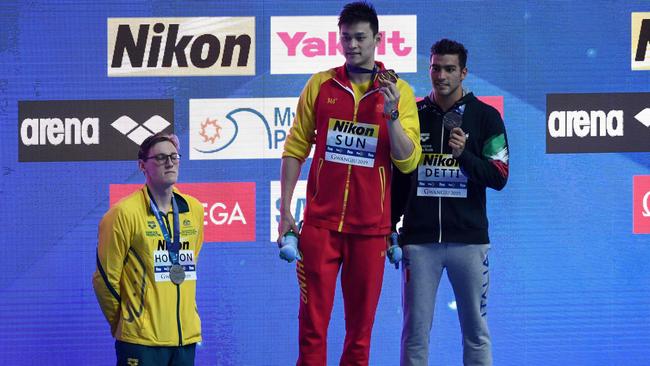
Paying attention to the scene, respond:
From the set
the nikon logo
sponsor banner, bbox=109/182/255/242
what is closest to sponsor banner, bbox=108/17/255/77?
the nikon logo

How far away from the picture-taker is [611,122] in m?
4.48

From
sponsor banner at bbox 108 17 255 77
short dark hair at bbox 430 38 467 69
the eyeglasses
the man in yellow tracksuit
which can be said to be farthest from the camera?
sponsor banner at bbox 108 17 255 77

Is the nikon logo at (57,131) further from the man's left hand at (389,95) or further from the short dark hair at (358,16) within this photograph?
the man's left hand at (389,95)

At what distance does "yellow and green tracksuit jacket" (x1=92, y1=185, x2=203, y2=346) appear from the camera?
298 cm

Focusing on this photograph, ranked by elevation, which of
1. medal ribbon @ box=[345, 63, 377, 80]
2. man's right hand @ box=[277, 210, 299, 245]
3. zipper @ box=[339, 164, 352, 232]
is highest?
medal ribbon @ box=[345, 63, 377, 80]

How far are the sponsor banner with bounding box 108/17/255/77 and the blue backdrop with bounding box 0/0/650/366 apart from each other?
4 cm

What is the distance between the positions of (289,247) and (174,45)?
1.76 metres

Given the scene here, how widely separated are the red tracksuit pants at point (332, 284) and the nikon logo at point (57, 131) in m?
1.74

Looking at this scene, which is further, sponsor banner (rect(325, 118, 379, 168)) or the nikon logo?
the nikon logo

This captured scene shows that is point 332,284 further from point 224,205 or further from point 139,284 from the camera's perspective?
point 224,205

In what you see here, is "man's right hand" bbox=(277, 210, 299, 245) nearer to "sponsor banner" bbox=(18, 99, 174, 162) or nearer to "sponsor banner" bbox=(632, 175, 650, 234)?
"sponsor banner" bbox=(18, 99, 174, 162)

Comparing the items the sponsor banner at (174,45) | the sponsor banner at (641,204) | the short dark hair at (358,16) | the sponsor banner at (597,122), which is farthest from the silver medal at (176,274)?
the sponsor banner at (641,204)

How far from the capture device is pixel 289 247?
9.98ft

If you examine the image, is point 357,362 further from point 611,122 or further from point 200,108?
point 611,122
